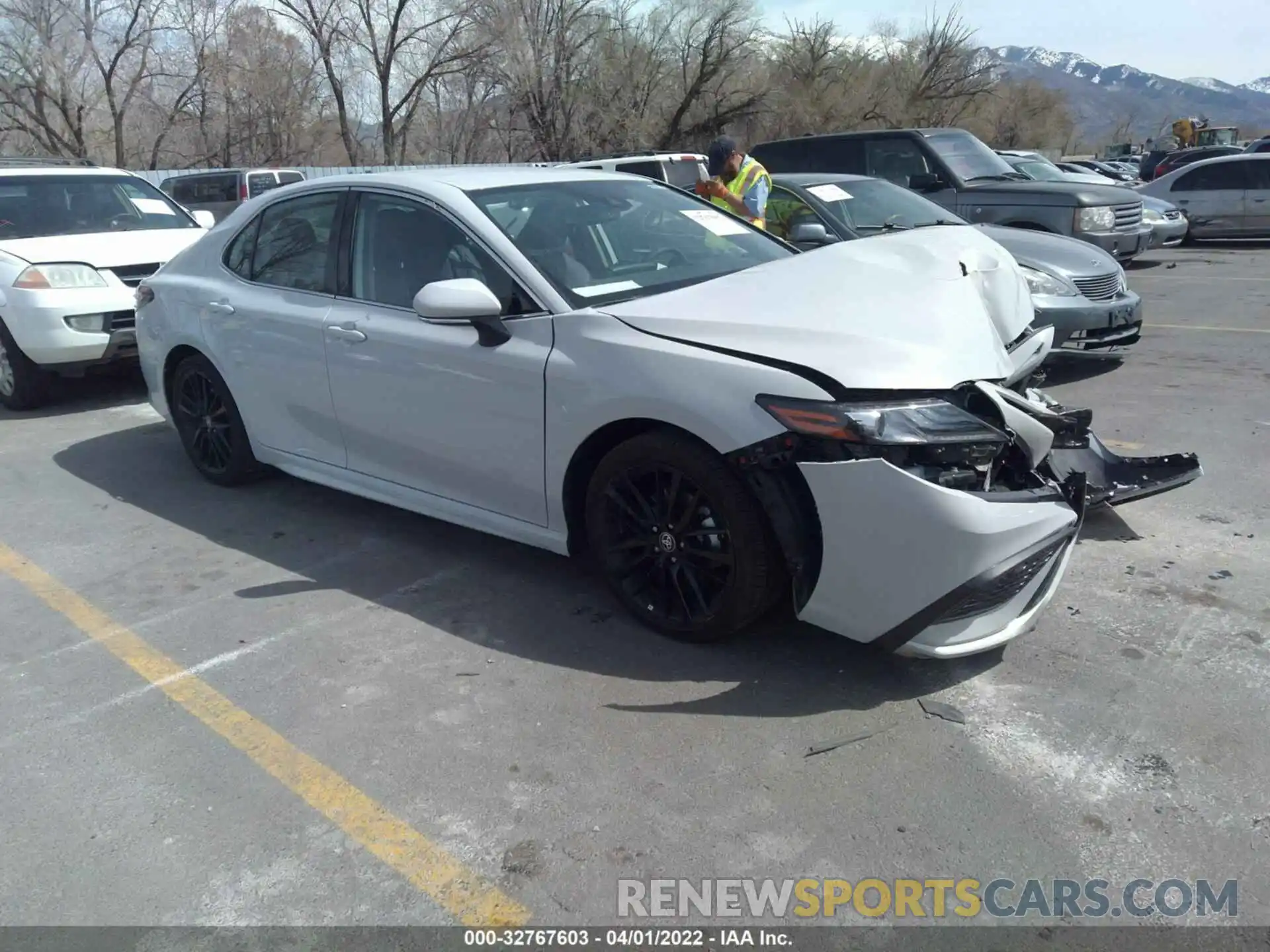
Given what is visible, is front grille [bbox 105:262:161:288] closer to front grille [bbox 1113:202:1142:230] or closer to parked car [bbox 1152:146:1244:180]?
front grille [bbox 1113:202:1142:230]

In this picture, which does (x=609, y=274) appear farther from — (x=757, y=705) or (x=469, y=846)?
(x=469, y=846)

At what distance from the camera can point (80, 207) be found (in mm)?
8297

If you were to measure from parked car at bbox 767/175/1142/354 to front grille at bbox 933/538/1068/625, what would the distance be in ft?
12.3

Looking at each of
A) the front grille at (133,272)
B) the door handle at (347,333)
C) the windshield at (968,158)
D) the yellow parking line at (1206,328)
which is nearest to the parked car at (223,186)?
the front grille at (133,272)

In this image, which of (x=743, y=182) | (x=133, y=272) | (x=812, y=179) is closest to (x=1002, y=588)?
(x=743, y=182)

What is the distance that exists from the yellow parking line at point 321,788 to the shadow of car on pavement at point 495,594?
23.3 inches

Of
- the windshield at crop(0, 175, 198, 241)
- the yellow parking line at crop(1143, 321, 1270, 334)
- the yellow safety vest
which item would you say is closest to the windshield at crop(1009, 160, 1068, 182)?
the yellow parking line at crop(1143, 321, 1270, 334)

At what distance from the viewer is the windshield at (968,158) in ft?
36.3

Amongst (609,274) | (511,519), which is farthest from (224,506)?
(609,274)

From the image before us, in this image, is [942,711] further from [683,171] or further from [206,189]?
[206,189]

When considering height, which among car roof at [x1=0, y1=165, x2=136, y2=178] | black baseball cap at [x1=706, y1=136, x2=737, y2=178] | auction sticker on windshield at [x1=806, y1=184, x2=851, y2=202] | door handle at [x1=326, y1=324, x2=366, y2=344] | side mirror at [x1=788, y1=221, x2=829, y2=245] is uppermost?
black baseball cap at [x1=706, y1=136, x2=737, y2=178]

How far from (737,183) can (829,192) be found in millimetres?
1298

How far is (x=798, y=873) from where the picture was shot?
259 cm

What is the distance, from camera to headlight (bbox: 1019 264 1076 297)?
7.32m
